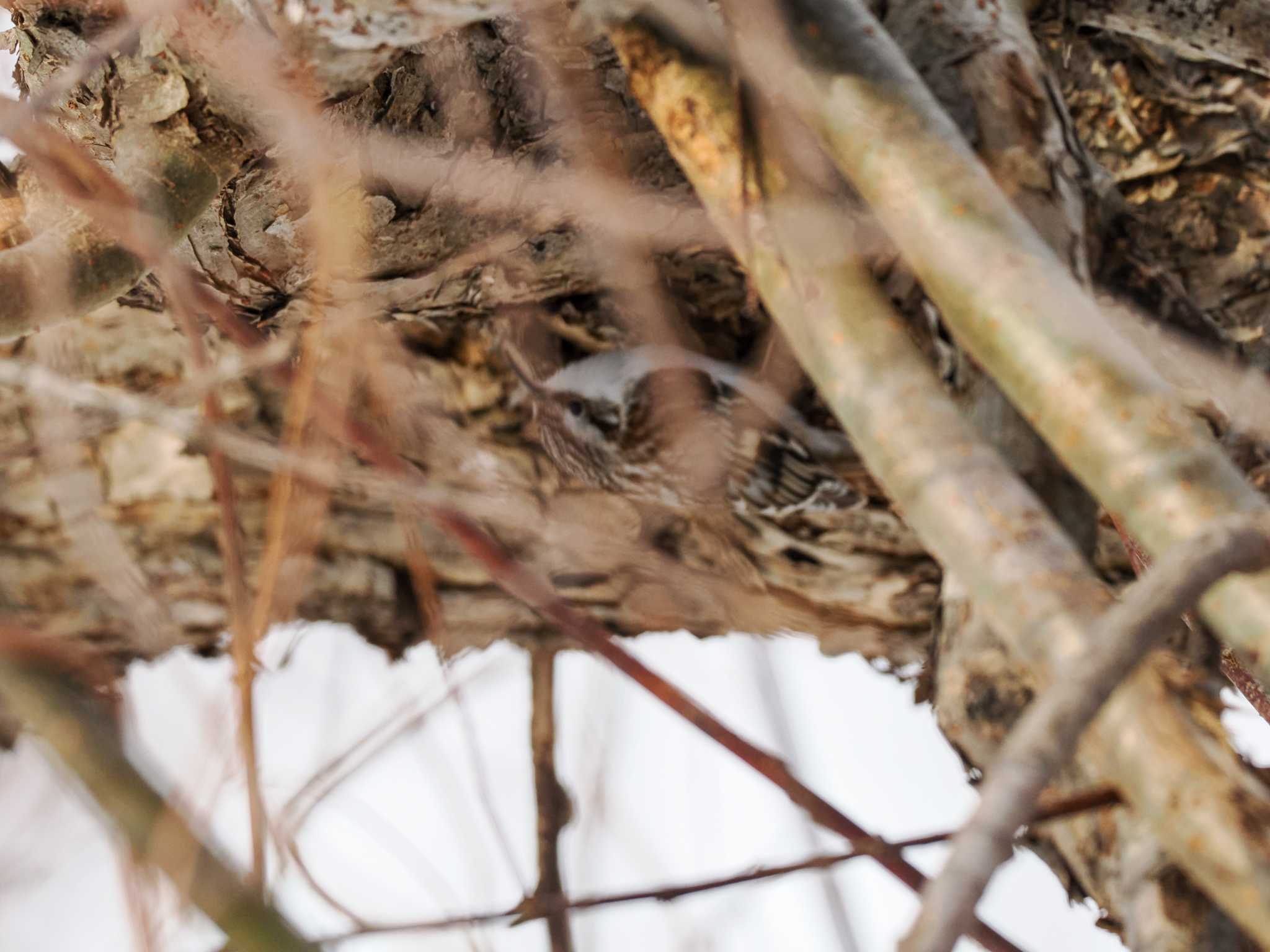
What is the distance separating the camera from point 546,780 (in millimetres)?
1470

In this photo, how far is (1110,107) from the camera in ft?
4.72

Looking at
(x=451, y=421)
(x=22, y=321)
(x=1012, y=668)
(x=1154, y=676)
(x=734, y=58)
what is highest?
(x=734, y=58)

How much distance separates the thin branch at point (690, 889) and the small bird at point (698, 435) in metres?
0.77

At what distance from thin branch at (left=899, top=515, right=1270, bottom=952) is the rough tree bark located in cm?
30

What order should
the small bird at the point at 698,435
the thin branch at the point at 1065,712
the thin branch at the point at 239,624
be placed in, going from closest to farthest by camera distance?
1. the thin branch at the point at 1065,712
2. the thin branch at the point at 239,624
3. the small bird at the point at 698,435

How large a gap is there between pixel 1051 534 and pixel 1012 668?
1.09ft

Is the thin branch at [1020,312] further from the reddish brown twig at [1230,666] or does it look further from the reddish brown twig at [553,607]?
the reddish brown twig at [553,607]

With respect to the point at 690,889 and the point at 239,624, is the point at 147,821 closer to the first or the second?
the point at 239,624

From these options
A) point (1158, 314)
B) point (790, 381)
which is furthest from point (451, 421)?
point (1158, 314)

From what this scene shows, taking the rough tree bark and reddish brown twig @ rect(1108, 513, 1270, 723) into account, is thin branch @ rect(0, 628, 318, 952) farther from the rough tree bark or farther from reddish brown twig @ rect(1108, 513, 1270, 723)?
reddish brown twig @ rect(1108, 513, 1270, 723)

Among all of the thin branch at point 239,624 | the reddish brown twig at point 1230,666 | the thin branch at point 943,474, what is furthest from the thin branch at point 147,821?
the reddish brown twig at point 1230,666

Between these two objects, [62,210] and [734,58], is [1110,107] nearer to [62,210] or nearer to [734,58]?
[734,58]

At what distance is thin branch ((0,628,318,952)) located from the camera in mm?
413

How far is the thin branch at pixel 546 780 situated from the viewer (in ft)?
4.58
